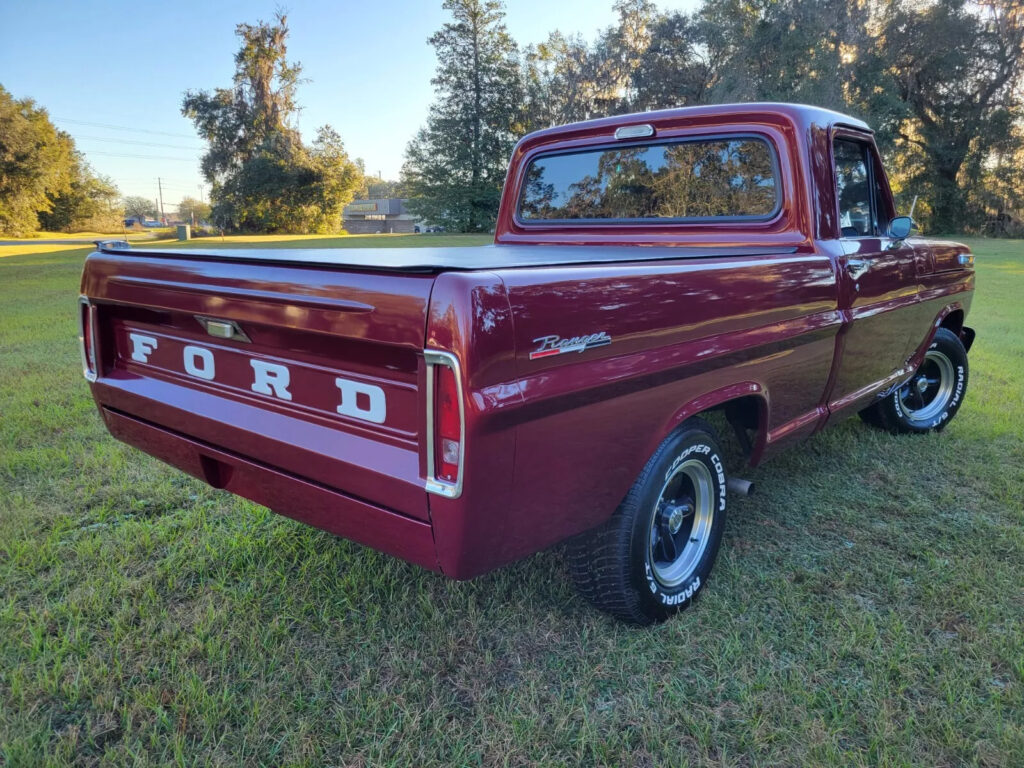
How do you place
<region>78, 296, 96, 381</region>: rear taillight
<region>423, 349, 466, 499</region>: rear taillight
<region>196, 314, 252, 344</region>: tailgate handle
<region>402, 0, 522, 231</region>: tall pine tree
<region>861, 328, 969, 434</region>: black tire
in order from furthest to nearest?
<region>402, 0, 522, 231</region>: tall pine tree → <region>861, 328, 969, 434</region>: black tire → <region>78, 296, 96, 381</region>: rear taillight → <region>196, 314, 252, 344</region>: tailgate handle → <region>423, 349, 466, 499</region>: rear taillight

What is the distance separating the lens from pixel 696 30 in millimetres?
37594

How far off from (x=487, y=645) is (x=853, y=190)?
2912 mm

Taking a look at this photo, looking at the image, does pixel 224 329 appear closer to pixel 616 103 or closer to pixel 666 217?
pixel 666 217

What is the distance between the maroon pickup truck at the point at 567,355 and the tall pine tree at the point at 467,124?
38.1 metres

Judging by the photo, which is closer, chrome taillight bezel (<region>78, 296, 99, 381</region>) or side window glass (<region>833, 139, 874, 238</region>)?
chrome taillight bezel (<region>78, 296, 99, 381</region>)

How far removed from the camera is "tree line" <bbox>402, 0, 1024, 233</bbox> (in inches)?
1258

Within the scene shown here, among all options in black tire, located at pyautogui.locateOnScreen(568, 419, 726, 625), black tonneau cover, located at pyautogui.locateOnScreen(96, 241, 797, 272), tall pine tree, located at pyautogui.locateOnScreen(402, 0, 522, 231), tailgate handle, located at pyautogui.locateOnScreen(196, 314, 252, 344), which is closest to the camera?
black tonneau cover, located at pyautogui.locateOnScreen(96, 241, 797, 272)

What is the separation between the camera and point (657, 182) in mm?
3479

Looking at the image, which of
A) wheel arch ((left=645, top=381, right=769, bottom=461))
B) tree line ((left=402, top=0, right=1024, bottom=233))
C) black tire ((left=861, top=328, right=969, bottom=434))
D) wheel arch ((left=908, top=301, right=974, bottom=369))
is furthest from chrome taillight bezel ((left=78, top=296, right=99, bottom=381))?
tree line ((left=402, top=0, right=1024, bottom=233))

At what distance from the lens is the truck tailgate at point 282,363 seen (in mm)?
1800

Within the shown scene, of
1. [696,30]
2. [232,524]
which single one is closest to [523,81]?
[696,30]

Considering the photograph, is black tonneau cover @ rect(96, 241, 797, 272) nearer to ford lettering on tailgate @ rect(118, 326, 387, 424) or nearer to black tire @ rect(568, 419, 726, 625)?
ford lettering on tailgate @ rect(118, 326, 387, 424)

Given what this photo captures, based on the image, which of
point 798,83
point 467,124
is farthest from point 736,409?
point 467,124

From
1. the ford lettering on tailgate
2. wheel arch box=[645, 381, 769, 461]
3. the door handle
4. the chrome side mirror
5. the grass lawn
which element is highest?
the chrome side mirror
